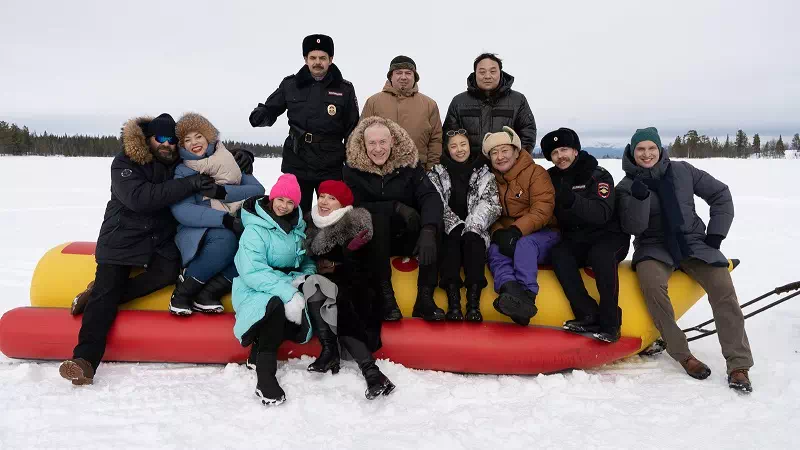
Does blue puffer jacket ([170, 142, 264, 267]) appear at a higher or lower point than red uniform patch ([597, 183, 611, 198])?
lower

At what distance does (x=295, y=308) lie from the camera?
11.6 feet

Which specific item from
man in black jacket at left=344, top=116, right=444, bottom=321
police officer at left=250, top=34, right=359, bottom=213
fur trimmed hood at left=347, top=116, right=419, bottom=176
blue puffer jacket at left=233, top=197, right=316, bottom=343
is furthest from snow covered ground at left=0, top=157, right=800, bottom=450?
police officer at left=250, top=34, right=359, bottom=213

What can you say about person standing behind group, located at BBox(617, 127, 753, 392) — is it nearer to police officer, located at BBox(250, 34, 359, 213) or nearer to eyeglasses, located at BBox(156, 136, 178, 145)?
police officer, located at BBox(250, 34, 359, 213)

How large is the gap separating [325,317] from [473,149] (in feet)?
7.20

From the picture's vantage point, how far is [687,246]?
3979mm

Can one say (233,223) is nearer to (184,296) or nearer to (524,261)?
(184,296)

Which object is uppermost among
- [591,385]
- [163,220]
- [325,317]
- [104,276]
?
[163,220]

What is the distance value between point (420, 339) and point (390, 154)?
56.5 inches

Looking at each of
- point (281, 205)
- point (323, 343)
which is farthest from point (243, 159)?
point (323, 343)

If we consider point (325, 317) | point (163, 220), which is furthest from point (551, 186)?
point (163, 220)

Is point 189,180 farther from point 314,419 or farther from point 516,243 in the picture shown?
point 516,243

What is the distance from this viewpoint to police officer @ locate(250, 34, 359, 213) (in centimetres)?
480

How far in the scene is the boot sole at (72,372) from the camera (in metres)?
3.37

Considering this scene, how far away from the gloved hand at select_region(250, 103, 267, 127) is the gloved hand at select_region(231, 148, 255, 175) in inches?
18.2
